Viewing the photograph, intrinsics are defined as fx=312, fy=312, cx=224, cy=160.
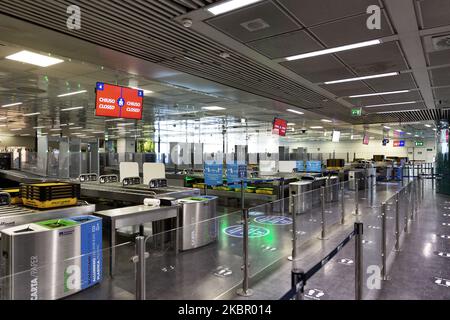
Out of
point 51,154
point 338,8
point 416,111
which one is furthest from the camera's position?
point 51,154

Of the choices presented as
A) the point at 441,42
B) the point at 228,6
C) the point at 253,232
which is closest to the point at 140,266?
the point at 253,232

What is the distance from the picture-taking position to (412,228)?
729cm

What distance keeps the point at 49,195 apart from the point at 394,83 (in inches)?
308

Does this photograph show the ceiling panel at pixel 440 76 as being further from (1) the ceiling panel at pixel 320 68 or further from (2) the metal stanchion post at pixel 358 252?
(2) the metal stanchion post at pixel 358 252

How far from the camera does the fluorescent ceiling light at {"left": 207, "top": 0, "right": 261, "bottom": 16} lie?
11.7 feet

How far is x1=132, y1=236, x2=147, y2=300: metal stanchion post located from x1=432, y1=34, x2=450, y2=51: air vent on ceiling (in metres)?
5.06

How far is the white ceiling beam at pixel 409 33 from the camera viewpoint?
3.67 meters

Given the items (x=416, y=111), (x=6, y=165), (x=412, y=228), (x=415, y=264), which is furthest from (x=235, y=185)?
(x=6, y=165)

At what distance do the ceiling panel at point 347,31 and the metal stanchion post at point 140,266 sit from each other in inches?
144

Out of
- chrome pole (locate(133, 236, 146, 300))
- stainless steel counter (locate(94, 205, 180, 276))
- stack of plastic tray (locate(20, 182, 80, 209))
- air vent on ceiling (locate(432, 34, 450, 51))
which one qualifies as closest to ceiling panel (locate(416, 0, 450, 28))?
air vent on ceiling (locate(432, 34, 450, 51))

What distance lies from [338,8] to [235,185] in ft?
24.8

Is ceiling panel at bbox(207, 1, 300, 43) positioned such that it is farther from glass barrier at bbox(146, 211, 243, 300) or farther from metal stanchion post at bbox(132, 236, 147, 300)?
metal stanchion post at bbox(132, 236, 147, 300)

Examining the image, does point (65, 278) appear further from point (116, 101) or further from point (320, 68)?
point (320, 68)

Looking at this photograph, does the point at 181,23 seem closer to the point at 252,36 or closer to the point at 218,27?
the point at 218,27
